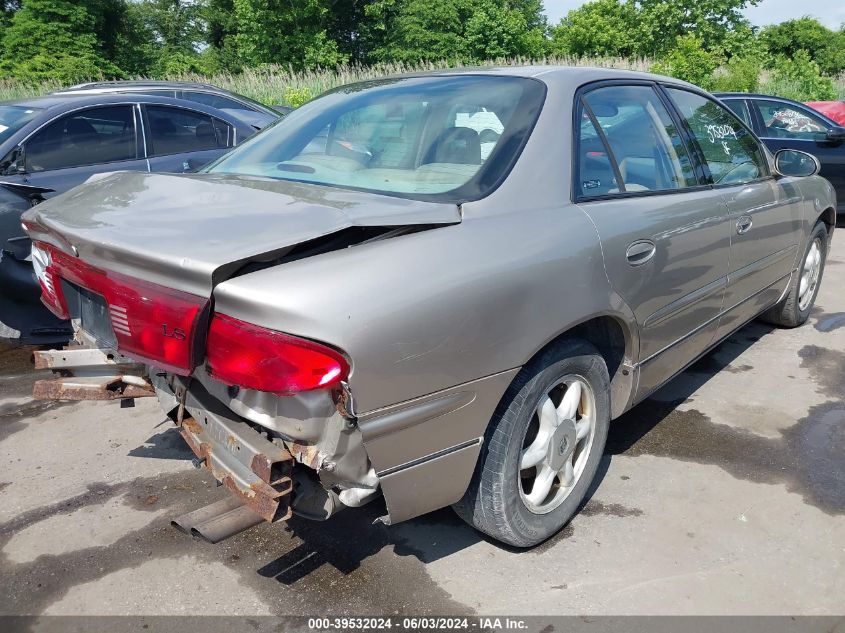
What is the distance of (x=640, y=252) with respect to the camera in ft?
9.01

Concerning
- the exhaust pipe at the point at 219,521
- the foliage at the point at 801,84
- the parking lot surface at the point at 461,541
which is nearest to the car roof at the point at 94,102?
the parking lot surface at the point at 461,541

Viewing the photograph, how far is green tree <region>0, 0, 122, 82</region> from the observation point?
33906 mm

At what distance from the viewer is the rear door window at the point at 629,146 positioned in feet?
9.08

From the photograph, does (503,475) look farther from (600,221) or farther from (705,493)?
(705,493)

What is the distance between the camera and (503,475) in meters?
2.36

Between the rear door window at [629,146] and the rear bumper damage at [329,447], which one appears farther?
the rear door window at [629,146]

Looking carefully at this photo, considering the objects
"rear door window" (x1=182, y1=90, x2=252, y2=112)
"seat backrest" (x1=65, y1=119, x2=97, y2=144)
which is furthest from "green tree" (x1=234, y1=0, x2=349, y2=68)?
"seat backrest" (x1=65, y1=119, x2=97, y2=144)

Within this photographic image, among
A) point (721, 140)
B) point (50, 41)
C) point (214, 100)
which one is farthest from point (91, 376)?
point (50, 41)

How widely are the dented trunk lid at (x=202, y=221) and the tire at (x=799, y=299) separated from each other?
3.45 m

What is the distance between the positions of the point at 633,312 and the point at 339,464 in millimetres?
1366

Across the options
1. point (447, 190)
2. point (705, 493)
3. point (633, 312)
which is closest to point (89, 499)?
point (447, 190)

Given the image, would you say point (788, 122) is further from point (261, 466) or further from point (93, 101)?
point (261, 466)

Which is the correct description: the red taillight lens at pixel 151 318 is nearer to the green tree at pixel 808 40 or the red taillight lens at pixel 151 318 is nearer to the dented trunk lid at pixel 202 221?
the dented trunk lid at pixel 202 221

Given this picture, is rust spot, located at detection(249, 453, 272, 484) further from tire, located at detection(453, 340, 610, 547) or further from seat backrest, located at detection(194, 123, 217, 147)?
seat backrest, located at detection(194, 123, 217, 147)
